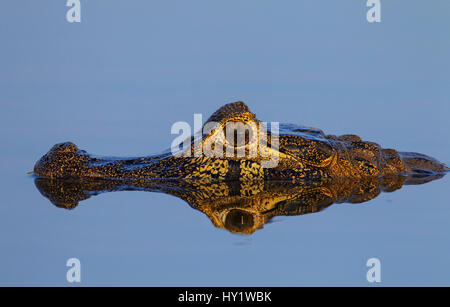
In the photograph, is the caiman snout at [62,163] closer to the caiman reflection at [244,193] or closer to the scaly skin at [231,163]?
the scaly skin at [231,163]

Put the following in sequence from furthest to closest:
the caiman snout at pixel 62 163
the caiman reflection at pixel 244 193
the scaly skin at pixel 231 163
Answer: the caiman snout at pixel 62 163, the scaly skin at pixel 231 163, the caiman reflection at pixel 244 193

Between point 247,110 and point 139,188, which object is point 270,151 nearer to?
point 247,110

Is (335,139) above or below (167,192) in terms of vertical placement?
above

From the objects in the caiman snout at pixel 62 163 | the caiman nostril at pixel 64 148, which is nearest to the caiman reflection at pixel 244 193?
the caiman snout at pixel 62 163

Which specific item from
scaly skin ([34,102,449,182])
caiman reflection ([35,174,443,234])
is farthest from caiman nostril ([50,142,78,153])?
caiman reflection ([35,174,443,234])

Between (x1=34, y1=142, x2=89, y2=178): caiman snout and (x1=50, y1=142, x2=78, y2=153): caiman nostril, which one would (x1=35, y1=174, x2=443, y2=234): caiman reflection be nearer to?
(x1=34, y1=142, x2=89, y2=178): caiman snout

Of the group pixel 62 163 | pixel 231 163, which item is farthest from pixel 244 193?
pixel 62 163

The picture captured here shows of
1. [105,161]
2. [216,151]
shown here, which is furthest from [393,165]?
[105,161]
